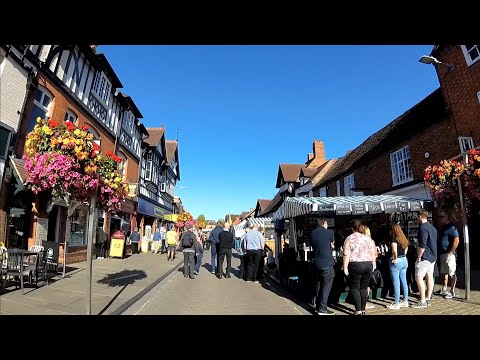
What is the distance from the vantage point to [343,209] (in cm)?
807

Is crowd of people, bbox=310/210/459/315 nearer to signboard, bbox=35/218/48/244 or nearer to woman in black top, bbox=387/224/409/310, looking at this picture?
woman in black top, bbox=387/224/409/310

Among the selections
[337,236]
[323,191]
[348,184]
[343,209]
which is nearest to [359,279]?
[343,209]

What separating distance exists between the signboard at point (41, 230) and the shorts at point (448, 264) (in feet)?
35.9

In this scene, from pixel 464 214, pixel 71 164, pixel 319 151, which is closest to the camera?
pixel 71 164

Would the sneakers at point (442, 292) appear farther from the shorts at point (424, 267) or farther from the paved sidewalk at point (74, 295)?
the paved sidewalk at point (74, 295)

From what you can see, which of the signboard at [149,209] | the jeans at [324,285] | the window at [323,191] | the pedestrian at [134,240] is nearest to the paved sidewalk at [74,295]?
the jeans at [324,285]

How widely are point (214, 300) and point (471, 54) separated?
41.4ft

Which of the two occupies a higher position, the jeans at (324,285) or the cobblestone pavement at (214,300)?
the jeans at (324,285)

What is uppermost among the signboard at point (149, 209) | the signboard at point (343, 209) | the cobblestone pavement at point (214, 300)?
the signboard at point (149, 209)

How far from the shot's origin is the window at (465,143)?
1146cm

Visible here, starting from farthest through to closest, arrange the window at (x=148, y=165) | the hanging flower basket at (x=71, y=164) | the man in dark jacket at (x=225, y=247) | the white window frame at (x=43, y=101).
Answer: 1. the window at (x=148, y=165)
2. the man in dark jacket at (x=225, y=247)
3. the white window frame at (x=43, y=101)
4. the hanging flower basket at (x=71, y=164)

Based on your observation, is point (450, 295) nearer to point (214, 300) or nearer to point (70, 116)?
point (214, 300)
